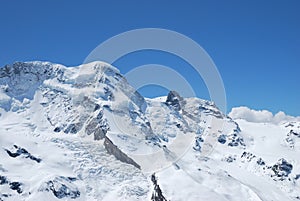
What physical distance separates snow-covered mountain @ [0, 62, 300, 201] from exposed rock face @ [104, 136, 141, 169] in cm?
31

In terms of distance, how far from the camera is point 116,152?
134 metres

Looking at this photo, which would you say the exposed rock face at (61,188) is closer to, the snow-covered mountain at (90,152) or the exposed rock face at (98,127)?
the snow-covered mountain at (90,152)

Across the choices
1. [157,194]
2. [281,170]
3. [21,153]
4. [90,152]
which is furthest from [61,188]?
[281,170]

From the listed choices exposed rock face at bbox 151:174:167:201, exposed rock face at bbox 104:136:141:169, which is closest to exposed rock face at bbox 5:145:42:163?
exposed rock face at bbox 104:136:141:169

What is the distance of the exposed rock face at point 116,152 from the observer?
130500mm

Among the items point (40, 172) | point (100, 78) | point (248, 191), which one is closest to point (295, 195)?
point (248, 191)

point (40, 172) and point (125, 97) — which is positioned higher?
point (125, 97)

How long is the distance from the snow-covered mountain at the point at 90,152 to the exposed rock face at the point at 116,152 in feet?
1.01

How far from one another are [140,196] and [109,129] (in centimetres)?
4034

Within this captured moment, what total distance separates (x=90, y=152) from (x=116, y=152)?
832 cm

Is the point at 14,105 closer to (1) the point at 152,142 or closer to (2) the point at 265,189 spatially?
(1) the point at 152,142

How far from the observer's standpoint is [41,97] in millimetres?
176250

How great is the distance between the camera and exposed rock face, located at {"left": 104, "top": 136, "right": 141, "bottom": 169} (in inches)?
5138

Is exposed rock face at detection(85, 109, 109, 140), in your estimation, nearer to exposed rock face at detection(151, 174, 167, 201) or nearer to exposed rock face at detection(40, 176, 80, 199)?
exposed rock face at detection(40, 176, 80, 199)
